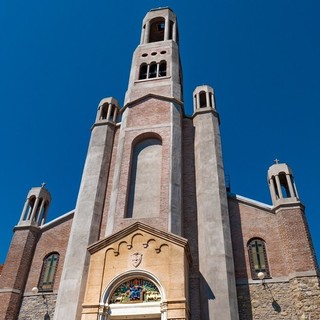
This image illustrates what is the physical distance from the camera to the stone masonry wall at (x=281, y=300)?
14.9m

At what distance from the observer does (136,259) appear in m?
14.8

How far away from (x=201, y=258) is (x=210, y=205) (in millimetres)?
2859

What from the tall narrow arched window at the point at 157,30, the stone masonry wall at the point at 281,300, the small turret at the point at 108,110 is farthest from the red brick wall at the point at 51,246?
the tall narrow arched window at the point at 157,30

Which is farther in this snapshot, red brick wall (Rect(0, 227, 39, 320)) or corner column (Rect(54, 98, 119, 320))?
red brick wall (Rect(0, 227, 39, 320))

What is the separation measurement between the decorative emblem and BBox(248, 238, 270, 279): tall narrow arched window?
5.72 meters

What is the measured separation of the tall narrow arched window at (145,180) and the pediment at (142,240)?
96.2 inches

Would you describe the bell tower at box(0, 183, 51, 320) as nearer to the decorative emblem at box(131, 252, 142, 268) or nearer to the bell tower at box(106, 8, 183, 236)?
the bell tower at box(106, 8, 183, 236)

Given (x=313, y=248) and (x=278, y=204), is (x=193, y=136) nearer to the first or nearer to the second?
(x=278, y=204)

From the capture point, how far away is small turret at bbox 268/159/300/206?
18.3 metres

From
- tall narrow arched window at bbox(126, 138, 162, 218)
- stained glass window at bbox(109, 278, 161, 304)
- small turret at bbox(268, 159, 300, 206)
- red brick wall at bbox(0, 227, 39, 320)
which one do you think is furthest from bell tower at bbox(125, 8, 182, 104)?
stained glass window at bbox(109, 278, 161, 304)

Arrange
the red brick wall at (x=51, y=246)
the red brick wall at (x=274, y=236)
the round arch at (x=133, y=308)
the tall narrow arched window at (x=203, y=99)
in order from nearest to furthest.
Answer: the round arch at (x=133, y=308)
the red brick wall at (x=274, y=236)
the red brick wall at (x=51, y=246)
the tall narrow arched window at (x=203, y=99)

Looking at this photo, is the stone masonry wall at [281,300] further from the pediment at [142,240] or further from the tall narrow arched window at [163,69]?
the tall narrow arched window at [163,69]

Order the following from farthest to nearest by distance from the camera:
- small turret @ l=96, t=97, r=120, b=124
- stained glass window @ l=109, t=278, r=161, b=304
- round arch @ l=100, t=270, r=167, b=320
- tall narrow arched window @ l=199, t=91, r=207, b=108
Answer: small turret @ l=96, t=97, r=120, b=124 → tall narrow arched window @ l=199, t=91, r=207, b=108 → stained glass window @ l=109, t=278, r=161, b=304 → round arch @ l=100, t=270, r=167, b=320

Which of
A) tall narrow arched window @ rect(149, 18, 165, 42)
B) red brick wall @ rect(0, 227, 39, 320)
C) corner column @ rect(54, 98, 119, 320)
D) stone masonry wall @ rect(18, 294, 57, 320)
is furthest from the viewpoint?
tall narrow arched window @ rect(149, 18, 165, 42)
